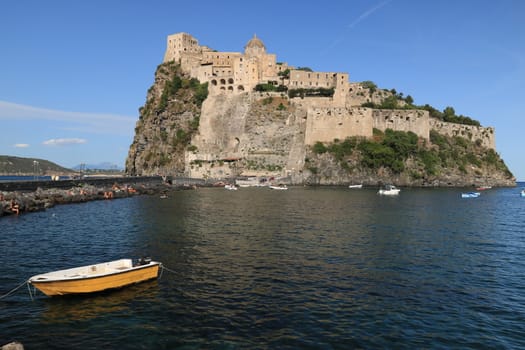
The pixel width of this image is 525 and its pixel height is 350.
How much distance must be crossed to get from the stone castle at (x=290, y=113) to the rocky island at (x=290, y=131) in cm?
20

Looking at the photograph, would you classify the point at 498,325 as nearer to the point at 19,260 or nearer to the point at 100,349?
the point at 100,349

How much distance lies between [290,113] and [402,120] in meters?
23.0

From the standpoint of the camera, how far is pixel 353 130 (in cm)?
7444

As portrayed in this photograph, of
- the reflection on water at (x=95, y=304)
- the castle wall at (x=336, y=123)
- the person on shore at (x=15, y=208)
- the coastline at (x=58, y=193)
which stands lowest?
the reflection on water at (x=95, y=304)

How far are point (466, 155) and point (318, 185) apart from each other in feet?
114

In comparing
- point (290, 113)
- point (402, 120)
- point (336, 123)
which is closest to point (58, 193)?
point (290, 113)

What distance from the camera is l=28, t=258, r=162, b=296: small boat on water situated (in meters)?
12.4

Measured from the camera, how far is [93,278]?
12922 millimetres

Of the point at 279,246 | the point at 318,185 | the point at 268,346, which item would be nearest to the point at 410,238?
the point at 279,246

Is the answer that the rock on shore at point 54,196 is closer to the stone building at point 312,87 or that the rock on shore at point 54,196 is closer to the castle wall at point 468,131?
the stone building at point 312,87

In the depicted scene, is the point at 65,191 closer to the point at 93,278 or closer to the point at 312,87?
the point at 93,278

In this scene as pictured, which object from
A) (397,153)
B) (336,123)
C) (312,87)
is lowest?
(397,153)

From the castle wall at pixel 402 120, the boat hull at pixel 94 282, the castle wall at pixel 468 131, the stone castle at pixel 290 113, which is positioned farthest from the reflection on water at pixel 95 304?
the castle wall at pixel 468 131

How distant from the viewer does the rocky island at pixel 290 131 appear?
72.4 metres
